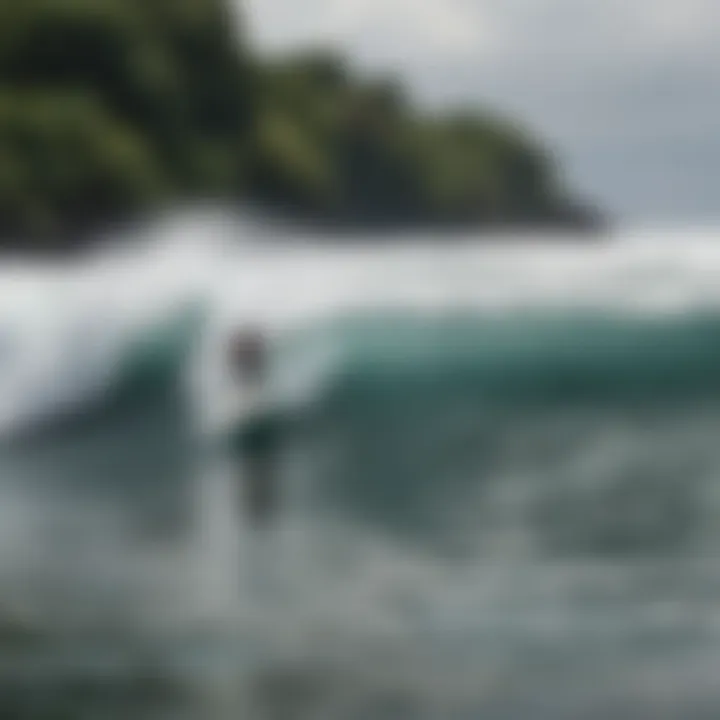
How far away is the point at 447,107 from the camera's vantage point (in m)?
2.29

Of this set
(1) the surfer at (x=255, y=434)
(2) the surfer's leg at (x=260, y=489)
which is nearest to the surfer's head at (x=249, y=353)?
(1) the surfer at (x=255, y=434)

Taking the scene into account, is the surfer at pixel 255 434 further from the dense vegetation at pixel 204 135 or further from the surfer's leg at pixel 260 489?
the dense vegetation at pixel 204 135

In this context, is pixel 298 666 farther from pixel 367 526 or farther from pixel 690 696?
pixel 690 696

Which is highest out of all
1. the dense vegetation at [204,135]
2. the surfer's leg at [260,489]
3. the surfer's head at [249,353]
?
the dense vegetation at [204,135]

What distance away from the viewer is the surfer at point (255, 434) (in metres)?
2.27

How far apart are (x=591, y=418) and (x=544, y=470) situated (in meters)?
0.11

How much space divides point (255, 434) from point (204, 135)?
49 centimetres

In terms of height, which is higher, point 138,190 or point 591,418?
point 138,190

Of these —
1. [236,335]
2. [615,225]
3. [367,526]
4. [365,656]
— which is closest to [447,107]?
[615,225]

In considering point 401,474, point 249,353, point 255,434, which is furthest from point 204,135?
point 401,474

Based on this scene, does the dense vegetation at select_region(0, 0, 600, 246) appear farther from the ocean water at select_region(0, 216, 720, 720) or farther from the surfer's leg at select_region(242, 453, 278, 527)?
the surfer's leg at select_region(242, 453, 278, 527)

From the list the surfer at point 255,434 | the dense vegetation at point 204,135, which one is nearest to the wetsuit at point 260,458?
the surfer at point 255,434

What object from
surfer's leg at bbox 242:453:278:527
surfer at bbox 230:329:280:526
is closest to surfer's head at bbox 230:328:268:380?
surfer at bbox 230:329:280:526

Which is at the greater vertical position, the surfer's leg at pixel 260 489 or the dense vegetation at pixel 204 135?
the dense vegetation at pixel 204 135
